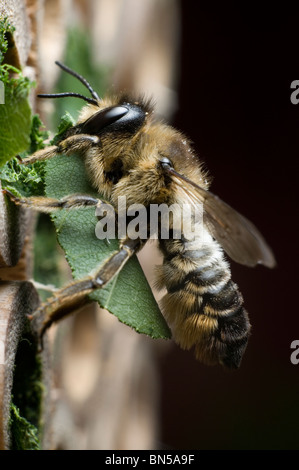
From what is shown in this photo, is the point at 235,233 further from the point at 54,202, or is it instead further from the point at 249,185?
the point at 249,185

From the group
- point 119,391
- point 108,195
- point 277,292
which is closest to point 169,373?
point 277,292

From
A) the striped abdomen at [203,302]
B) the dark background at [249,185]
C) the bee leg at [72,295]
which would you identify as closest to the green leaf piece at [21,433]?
the bee leg at [72,295]

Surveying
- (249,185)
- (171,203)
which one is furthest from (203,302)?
(249,185)

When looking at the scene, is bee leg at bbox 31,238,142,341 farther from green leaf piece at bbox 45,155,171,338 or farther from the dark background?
the dark background

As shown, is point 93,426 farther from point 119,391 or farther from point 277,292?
point 277,292

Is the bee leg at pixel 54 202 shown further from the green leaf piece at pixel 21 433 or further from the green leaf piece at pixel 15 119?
the green leaf piece at pixel 21 433

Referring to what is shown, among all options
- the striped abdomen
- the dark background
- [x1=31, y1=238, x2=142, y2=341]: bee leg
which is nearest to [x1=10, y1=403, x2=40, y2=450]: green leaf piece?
[x1=31, y1=238, x2=142, y2=341]: bee leg
